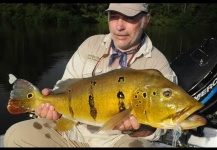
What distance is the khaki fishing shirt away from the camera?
321cm

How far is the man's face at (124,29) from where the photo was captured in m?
3.23

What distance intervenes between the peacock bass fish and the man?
312 millimetres

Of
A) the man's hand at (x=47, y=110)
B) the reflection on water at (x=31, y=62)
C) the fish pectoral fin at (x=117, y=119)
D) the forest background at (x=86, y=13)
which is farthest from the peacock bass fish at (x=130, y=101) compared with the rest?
the forest background at (x=86, y=13)

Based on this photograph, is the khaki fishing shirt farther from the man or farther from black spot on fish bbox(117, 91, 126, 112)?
black spot on fish bbox(117, 91, 126, 112)

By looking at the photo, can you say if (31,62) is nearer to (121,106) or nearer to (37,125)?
(37,125)

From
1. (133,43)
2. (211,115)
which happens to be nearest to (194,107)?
(133,43)

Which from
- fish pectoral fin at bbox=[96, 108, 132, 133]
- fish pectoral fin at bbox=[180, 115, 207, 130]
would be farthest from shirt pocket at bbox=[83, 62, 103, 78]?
fish pectoral fin at bbox=[180, 115, 207, 130]

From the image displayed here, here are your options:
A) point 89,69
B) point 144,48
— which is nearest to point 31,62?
point 89,69

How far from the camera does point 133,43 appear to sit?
10.9 ft

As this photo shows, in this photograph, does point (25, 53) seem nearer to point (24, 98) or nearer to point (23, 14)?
point (24, 98)

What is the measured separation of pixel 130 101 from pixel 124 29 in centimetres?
84

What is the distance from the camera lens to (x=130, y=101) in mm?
2639

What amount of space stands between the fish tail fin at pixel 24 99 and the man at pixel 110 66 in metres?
0.08

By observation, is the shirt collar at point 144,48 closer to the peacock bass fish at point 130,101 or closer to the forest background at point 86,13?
the peacock bass fish at point 130,101
